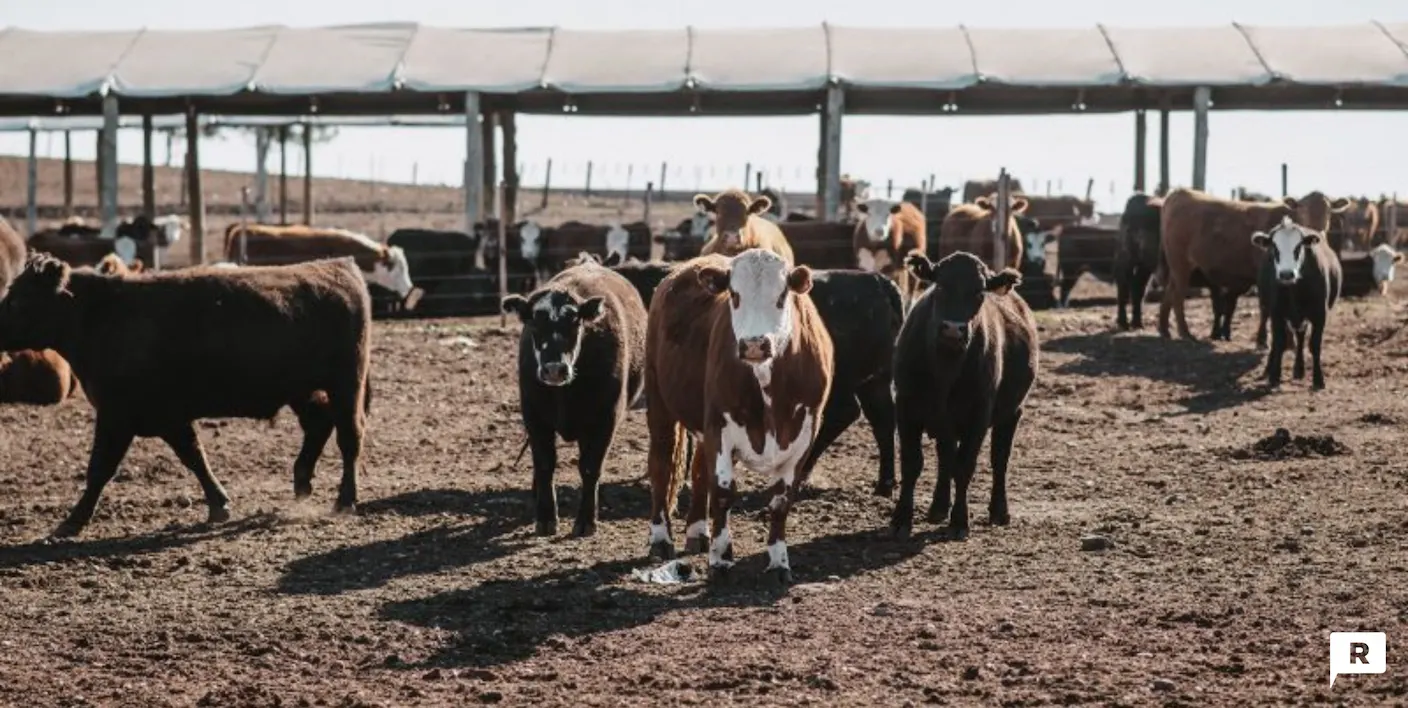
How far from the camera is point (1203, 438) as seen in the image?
14.6 metres

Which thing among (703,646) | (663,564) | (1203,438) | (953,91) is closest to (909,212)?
(953,91)

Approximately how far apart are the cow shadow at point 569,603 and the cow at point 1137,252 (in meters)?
13.4

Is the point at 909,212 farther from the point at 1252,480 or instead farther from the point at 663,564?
the point at 663,564

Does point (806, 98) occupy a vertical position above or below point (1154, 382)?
above

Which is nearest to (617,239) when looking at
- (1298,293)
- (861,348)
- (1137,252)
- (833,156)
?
(833,156)

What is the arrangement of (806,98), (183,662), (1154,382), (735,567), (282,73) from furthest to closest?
(806,98), (282,73), (1154,382), (735,567), (183,662)

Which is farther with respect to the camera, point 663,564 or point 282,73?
point 282,73

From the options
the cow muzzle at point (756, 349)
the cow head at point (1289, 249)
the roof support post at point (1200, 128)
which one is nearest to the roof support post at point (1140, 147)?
the roof support post at point (1200, 128)

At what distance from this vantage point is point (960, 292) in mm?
10672

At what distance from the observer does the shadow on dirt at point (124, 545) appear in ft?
33.6

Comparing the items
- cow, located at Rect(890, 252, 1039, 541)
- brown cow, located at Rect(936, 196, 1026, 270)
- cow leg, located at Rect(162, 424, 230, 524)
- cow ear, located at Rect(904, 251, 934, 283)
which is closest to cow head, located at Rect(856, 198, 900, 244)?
brown cow, located at Rect(936, 196, 1026, 270)

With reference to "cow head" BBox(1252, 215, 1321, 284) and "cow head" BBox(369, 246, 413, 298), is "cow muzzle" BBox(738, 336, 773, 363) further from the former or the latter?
"cow head" BBox(369, 246, 413, 298)

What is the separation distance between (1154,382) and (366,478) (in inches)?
305

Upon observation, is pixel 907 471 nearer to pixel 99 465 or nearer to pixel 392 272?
pixel 99 465
